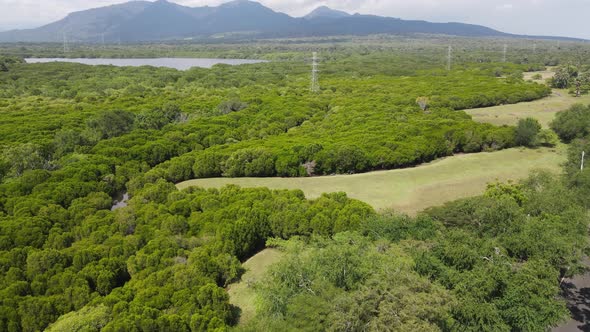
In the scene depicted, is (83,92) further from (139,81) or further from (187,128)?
(187,128)

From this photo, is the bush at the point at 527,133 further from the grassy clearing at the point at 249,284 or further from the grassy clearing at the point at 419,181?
the grassy clearing at the point at 249,284

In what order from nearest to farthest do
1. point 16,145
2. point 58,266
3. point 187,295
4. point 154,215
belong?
point 187,295, point 58,266, point 154,215, point 16,145

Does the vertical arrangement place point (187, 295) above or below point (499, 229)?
below

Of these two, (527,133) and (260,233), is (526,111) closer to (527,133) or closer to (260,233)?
(527,133)

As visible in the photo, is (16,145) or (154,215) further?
(16,145)

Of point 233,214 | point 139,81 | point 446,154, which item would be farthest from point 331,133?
point 139,81

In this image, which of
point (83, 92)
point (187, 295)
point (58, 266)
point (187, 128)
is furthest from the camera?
point (83, 92)

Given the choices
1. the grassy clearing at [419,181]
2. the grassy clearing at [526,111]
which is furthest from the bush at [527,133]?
the grassy clearing at [526,111]
